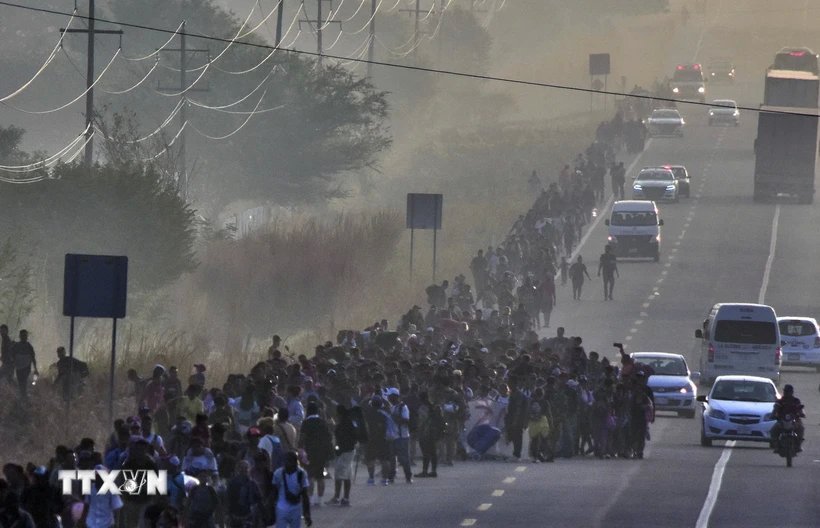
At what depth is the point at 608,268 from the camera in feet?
174

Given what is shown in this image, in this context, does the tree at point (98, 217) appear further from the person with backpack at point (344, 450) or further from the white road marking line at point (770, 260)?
the person with backpack at point (344, 450)

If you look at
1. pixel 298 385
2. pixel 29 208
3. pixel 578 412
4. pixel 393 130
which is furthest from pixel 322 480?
pixel 393 130

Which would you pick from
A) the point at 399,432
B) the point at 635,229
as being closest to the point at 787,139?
the point at 635,229

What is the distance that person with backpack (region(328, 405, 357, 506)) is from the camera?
23.5m

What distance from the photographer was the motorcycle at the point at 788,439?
29094 millimetres

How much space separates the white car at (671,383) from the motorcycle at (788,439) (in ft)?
26.9

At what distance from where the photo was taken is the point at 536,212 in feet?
199

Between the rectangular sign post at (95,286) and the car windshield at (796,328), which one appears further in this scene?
the car windshield at (796,328)

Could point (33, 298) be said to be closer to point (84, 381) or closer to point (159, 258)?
point (159, 258)

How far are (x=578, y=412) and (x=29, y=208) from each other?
23769 millimetres

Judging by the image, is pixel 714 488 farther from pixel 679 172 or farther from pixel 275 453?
pixel 679 172

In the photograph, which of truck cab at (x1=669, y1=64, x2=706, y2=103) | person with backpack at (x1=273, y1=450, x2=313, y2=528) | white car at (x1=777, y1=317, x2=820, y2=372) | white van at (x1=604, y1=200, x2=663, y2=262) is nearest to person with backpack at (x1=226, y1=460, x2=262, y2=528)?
person with backpack at (x1=273, y1=450, x2=313, y2=528)

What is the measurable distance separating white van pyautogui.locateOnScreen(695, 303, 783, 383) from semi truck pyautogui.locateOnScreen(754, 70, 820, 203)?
27.5 m

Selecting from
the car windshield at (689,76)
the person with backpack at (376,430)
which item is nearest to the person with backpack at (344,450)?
the person with backpack at (376,430)
